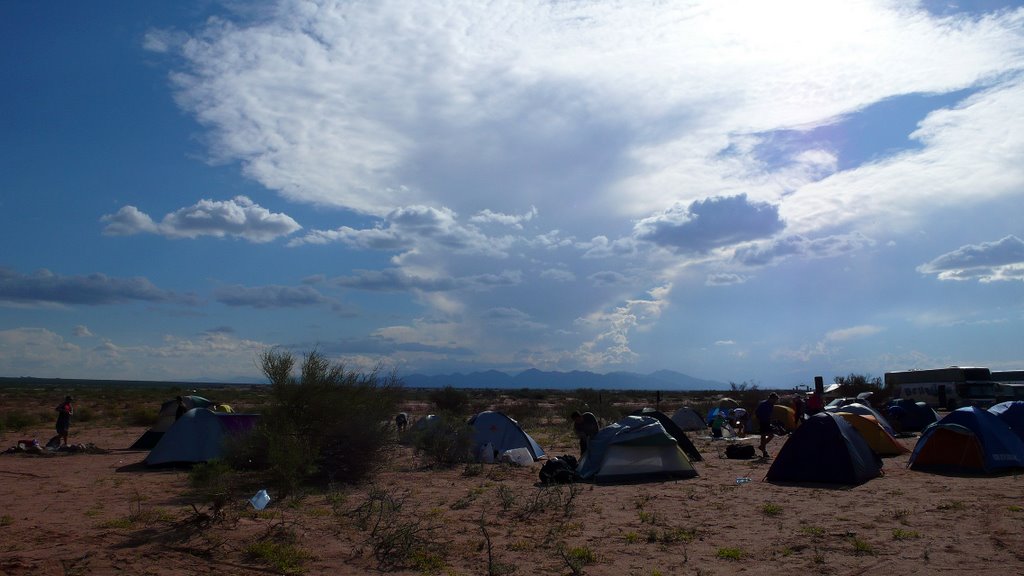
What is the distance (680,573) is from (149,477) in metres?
12.5

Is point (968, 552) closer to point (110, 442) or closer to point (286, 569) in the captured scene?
point (286, 569)

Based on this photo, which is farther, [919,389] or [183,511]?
[919,389]

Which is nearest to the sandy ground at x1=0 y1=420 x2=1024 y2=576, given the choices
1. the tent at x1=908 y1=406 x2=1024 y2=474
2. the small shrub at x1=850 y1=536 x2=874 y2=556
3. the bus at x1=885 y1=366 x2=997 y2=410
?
the small shrub at x1=850 y1=536 x2=874 y2=556

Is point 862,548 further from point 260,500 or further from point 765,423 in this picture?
point 765,423

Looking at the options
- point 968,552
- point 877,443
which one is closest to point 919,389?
point 877,443

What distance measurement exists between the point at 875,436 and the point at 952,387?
2662 cm

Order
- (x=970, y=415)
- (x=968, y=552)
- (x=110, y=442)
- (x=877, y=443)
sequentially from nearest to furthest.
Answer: (x=968, y=552), (x=970, y=415), (x=877, y=443), (x=110, y=442)

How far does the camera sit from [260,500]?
11367 millimetres

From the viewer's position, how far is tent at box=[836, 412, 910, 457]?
1842 centimetres

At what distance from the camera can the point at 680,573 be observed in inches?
323

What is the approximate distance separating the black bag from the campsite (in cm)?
243

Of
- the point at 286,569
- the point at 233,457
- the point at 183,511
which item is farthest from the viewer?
the point at 233,457

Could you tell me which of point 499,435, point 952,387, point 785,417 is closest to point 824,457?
point 499,435

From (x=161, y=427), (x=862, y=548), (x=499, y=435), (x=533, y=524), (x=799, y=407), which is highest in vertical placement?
(x=799, y=407)
